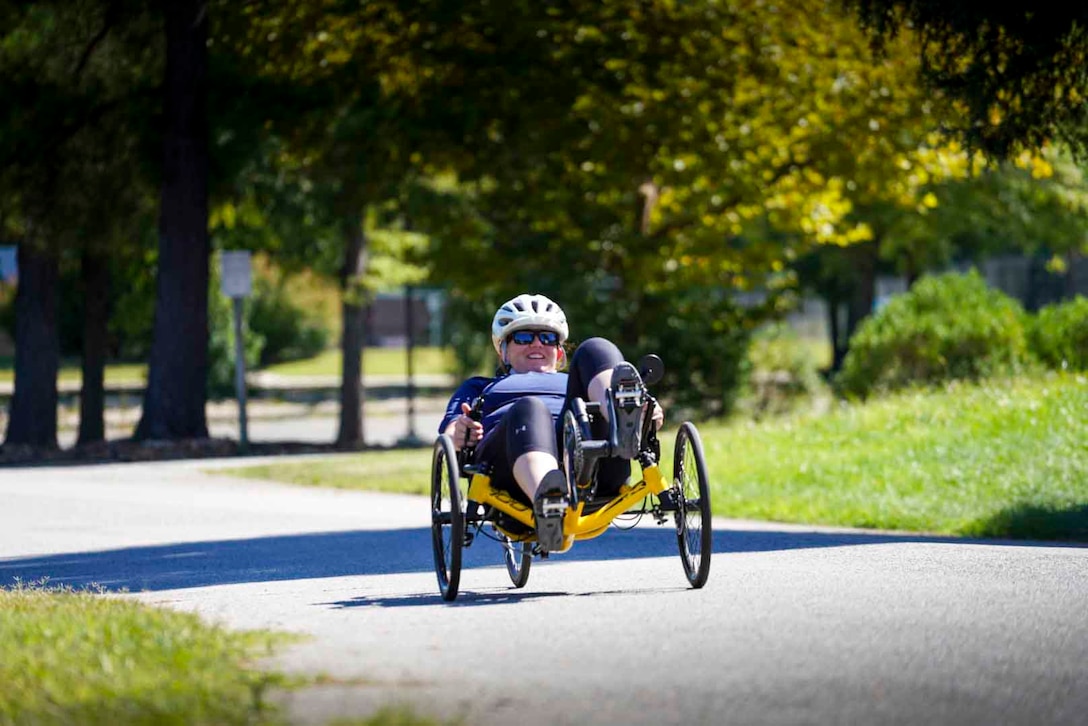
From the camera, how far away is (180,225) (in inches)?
984

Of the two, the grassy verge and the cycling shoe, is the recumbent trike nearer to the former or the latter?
the cycling shoe

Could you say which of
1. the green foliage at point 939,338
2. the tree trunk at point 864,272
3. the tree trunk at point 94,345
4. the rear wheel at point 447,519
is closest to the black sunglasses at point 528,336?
the rear wheel at point 447,519

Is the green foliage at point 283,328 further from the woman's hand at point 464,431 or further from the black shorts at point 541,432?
the black shorts at point 541,432

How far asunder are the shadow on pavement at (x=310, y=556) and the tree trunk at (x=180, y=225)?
11303 mm

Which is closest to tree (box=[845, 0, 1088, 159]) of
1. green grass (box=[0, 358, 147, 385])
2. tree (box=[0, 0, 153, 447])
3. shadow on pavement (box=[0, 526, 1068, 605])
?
shadow on pavement (box=[0, 526, 1068, 605])

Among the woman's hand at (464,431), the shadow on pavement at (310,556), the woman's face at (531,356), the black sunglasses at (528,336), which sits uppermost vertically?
the black sunglasses at (528,336)

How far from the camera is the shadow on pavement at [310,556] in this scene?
1091cm

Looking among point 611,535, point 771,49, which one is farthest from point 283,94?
point 611,535

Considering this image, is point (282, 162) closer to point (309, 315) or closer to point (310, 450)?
point (310, 450)

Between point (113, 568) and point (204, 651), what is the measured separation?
543 cm

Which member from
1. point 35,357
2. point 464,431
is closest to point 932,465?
point 464,431

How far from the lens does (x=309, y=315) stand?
2630 inches

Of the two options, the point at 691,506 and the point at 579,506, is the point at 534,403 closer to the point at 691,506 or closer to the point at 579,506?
the point at 579,506

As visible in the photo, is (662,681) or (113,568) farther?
(113,568)
